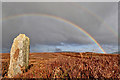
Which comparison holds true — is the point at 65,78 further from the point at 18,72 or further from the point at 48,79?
the point at 18,72

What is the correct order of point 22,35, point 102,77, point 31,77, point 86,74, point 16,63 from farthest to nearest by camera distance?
point 22,35
point 16,63
point 31,77
point 86,74
point 102,77

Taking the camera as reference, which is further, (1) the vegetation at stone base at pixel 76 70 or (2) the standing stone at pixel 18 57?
(2) the standing stone at pixel 18 57

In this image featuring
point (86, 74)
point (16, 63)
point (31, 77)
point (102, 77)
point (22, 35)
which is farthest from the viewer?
point (22, 35)

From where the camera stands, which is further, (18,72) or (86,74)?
(18,72)

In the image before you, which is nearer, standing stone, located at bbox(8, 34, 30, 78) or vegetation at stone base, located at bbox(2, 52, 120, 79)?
vegetation at stone base, located at bbox(2, 52, 120, 79)

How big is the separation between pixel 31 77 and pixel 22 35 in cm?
257

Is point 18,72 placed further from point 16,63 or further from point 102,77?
point 102,77

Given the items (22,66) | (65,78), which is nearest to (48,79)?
(65,78)

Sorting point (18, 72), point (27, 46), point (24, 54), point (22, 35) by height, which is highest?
point (22, 35)

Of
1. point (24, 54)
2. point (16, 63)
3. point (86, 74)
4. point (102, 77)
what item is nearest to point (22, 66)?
point (16, 63)

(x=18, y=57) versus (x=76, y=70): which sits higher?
(x=18, y=57)

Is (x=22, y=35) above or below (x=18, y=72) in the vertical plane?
above

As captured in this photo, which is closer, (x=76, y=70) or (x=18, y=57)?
(x=76, y=70)

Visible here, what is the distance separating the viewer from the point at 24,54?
461cm
